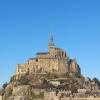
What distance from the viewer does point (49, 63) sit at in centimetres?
10512

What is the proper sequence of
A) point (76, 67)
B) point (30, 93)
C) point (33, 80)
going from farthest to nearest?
point (76, 67) < point (33, 80) < point (30, 93)

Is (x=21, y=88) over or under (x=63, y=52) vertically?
under

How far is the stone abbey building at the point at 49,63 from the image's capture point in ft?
344

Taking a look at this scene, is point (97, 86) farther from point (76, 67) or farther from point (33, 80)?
point (33, 80)

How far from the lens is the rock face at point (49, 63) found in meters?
105

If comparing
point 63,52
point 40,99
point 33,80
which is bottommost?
point 40,99

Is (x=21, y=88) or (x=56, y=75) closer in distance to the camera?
(x=21, y=88)

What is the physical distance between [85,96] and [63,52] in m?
24.9

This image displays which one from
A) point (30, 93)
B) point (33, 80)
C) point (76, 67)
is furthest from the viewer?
point (76, 67)

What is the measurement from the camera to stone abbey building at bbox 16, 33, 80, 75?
344 ft

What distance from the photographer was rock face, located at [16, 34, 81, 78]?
344ft

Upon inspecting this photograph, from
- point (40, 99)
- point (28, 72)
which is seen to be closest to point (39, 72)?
point (28, 72)

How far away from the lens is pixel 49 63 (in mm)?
105125

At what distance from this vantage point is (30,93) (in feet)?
302
